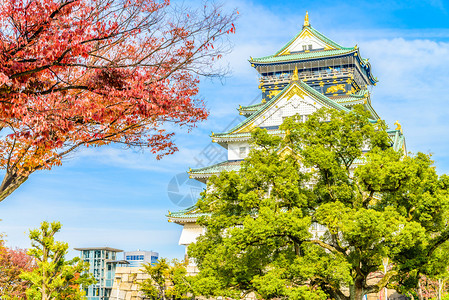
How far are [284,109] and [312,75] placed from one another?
830cm

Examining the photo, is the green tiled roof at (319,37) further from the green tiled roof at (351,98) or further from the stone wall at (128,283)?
the stone wall at (128,283)

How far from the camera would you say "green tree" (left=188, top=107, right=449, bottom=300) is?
16.2 m

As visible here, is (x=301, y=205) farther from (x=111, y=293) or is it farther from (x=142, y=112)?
(x=111, y=293)

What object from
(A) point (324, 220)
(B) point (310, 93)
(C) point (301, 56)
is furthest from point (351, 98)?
(A) point (324, 220)

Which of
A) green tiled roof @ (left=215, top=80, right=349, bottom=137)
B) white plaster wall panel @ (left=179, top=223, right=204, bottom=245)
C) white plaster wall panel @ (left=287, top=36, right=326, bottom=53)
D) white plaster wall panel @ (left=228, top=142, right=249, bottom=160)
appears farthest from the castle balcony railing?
white plaster wall panel @ (left=179, top=223, right=204, bottom=245)

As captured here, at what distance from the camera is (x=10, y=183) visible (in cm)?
984

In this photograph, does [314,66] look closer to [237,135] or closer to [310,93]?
[310,93]

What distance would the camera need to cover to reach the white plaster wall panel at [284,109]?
110 feet

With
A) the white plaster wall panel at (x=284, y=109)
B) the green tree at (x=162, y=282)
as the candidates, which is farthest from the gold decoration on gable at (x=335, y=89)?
the green tree at (x=162, y=282)

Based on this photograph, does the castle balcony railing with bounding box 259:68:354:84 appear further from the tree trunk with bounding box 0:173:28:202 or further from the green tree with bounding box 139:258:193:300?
the tree trunk with bounding box 0:173:28:202

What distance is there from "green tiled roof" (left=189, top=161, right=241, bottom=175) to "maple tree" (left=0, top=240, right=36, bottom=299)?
11.5 m

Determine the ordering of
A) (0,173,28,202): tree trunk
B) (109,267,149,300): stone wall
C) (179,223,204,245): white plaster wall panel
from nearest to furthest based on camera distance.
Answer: (0,173,28,202): tree trunk
(109,267,149,300): stone wall
(179,223,204,245): white plaster wall panel

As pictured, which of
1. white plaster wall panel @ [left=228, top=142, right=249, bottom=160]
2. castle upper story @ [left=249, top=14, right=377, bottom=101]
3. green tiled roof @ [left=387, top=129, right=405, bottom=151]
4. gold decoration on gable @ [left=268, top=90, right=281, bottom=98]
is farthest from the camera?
gold decoration on gable @ [left=268, top=90, right=281, bottom=98]

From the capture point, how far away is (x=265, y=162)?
61.7 ft
